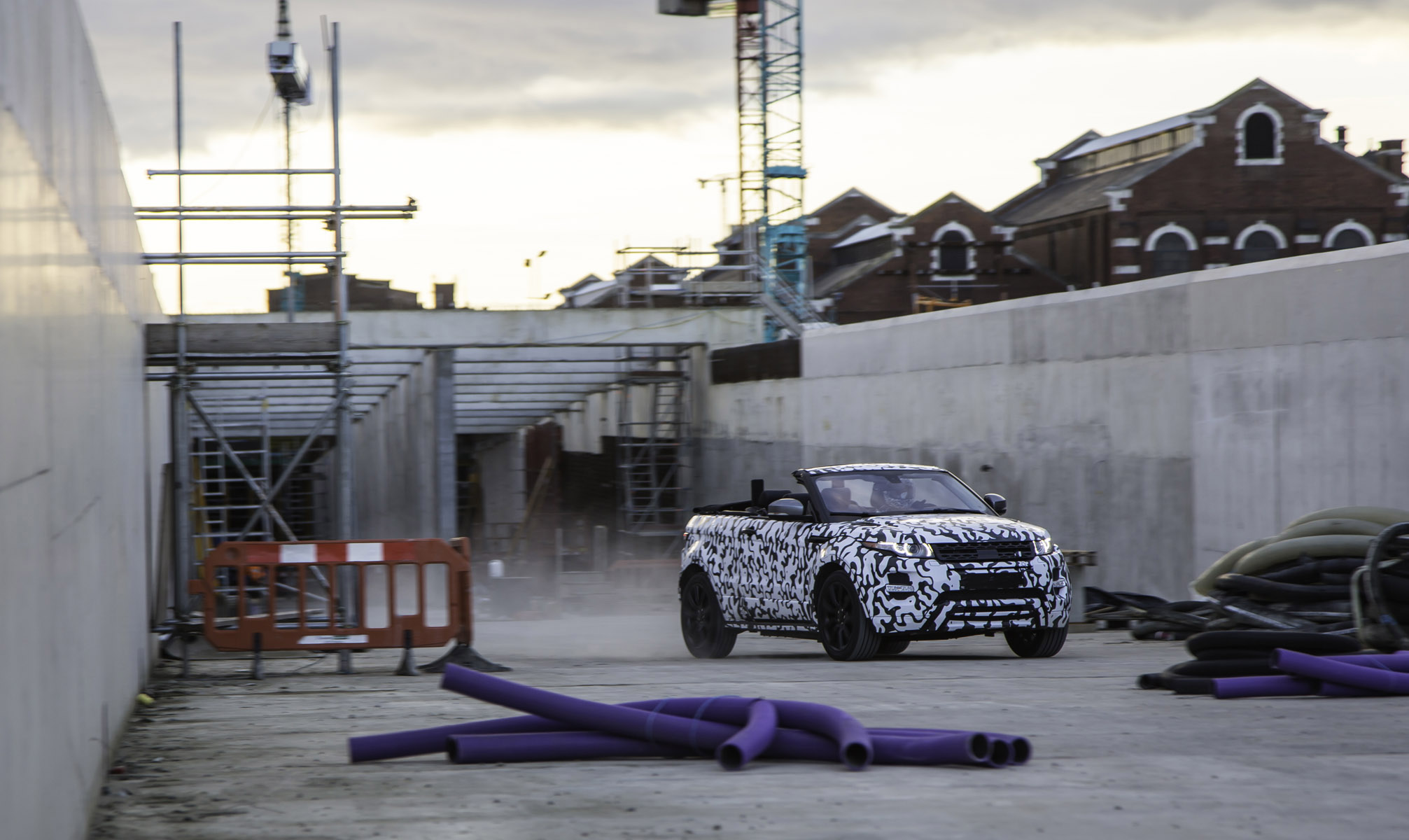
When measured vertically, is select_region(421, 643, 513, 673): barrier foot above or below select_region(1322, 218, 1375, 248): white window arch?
below

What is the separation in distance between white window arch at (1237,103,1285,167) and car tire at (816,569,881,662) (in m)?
53.8

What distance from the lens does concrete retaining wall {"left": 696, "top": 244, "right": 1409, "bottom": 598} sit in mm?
14188

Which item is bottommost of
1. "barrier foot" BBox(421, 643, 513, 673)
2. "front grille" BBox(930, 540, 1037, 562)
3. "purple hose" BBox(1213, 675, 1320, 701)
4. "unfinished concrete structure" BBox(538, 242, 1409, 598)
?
"barrier foot" BBox(421, 643, 513, 673)

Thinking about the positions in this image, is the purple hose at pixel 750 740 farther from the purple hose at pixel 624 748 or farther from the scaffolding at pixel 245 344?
the scaffolding at pixel 245 344

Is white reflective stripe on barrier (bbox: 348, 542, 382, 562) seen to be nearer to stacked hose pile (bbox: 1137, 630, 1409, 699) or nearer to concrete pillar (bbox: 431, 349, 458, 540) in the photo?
stacked hose pile (bbox: 1137, 630, 1409, 699)

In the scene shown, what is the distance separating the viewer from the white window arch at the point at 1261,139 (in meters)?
61.3

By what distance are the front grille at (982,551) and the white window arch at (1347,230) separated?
54.8m

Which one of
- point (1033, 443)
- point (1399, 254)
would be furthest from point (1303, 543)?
point (1033, 443)

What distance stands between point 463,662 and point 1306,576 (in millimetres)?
6905

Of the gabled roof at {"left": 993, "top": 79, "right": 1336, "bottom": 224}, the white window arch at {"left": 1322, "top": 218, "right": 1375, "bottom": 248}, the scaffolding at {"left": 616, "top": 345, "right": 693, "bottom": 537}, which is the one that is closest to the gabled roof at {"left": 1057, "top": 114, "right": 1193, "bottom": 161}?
the gabled roof at {"left": 993, "top": 79, "right": 1336, "bottom": 224}

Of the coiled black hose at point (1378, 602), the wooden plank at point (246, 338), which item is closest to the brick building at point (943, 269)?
the wooden plank at point (246, 338)

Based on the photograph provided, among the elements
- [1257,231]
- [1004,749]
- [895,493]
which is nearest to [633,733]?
[1004,749]

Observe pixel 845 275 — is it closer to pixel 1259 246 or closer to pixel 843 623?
pixel 1259 246

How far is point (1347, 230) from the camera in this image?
62.6m
